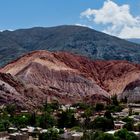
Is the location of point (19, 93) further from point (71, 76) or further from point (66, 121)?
point (66, 121)

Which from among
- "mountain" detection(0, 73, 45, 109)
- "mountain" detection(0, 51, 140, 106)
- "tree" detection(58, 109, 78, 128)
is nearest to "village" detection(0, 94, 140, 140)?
"tree" detection(58, 109, 78, 128)

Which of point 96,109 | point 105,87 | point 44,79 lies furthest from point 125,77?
point 96,109

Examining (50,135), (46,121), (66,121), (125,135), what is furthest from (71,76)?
(125,135)

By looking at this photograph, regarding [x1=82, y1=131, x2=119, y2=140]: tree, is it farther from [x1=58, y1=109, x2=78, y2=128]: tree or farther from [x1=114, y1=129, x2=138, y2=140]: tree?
[x1=58, y1=109, x2=78, y2=128]: tree

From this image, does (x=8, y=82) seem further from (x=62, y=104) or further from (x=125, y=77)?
(x=125, y=77)

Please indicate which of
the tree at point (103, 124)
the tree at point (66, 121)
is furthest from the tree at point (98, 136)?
the tree at point (66, 121)
